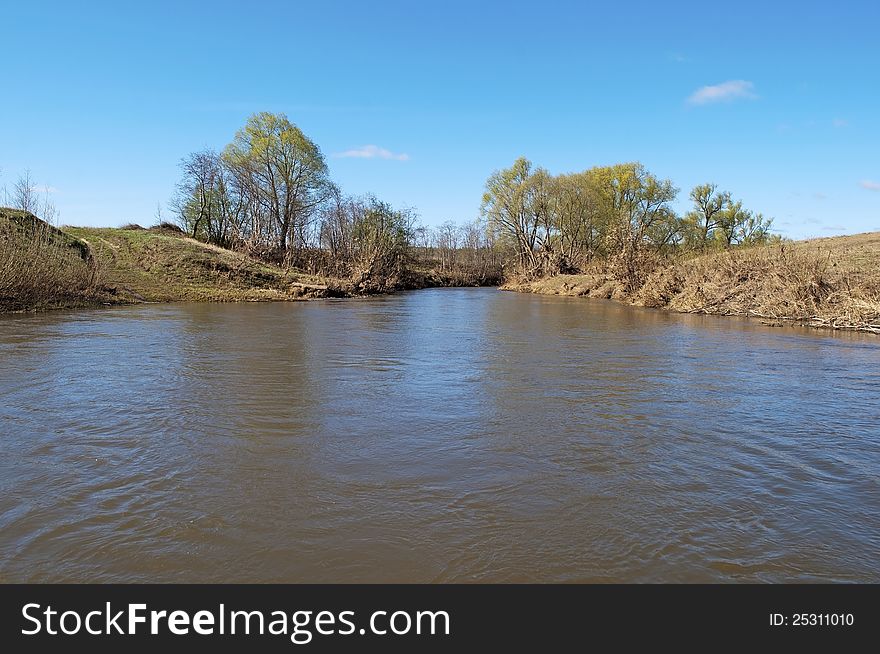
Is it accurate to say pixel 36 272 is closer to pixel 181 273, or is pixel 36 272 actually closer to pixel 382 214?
pixel 181 273

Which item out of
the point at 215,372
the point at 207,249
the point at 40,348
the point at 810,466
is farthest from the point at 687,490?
the point at 207,249

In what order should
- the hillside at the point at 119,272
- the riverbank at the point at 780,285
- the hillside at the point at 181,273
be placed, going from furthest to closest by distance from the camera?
the hillside at the point at 181,273 → the hillside at the point at 119,272 → the riverbank at the point at 780,285

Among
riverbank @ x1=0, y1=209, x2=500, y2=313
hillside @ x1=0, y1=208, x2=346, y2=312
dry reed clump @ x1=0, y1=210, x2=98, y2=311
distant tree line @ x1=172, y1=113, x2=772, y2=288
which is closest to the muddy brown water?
dry reed clump @ x1=0, y1=210, x2=98, y2=311

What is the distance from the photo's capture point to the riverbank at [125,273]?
2038 cm

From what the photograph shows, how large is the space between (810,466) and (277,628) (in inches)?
193

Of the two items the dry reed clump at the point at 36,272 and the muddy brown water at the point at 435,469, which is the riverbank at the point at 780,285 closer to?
the muddy brown water at the point at 435,469

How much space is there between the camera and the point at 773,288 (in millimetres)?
20219

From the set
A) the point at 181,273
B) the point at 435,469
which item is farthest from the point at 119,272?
the point at 435,469

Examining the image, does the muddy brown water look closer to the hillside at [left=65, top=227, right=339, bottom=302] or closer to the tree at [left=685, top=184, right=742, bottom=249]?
the hillside at [left=65, top=227, right=339, bottom=302]

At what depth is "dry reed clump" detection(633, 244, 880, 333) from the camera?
56.6ft

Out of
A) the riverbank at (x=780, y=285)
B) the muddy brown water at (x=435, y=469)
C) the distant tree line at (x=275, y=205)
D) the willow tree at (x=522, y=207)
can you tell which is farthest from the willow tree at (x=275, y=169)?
the muddy brown water at (x=435, y=469)

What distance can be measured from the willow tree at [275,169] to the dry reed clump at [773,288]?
29.0 metres

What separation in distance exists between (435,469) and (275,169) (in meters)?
44.5

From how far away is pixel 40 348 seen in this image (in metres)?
12.0
